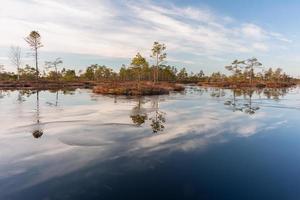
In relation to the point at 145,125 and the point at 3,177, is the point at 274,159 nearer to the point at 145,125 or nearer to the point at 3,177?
the point at 145,125

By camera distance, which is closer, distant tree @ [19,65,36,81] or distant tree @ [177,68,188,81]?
distant tree @ [19,65,36,81]

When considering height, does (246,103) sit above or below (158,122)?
above

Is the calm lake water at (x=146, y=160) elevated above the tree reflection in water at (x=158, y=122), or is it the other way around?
the tree reflection in water at (x=158, y=122)

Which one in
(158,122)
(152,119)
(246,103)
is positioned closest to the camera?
(158,122)

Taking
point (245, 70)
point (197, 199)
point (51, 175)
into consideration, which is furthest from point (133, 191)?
point (245, 70)

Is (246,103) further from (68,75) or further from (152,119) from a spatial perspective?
(68,75)

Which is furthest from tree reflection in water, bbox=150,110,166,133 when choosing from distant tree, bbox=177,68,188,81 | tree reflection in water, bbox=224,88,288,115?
distant tree, bbox=177,68,188,81

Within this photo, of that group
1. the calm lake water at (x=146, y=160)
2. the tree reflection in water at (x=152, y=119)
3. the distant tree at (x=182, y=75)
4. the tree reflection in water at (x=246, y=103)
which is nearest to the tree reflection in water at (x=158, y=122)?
the tree reflection in water at (x=152, y=119)

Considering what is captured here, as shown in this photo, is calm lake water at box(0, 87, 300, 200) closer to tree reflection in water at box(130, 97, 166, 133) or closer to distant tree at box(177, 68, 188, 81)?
tree reflection in water at box(130, 97, 166, 133)

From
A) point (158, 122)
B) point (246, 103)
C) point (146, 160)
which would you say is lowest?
point (146, 160)

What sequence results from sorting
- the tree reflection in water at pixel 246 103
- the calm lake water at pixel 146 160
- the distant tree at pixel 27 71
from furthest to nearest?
1. the distant tree at pixel 27 71
2. the tree reflection in water at pixel 246 103
3. the calm lake water at pixel 146 160

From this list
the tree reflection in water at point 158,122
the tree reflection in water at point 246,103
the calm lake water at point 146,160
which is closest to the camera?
the calm lake water at point 146,160

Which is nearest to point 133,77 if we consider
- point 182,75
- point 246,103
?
point 182,75

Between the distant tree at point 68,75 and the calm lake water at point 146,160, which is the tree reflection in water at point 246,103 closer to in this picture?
the calm lake water at point 146,160
